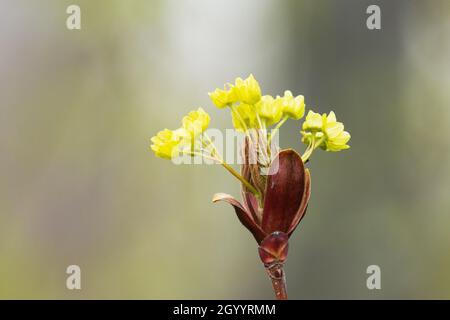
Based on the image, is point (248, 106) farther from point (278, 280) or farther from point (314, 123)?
point (278, 280)

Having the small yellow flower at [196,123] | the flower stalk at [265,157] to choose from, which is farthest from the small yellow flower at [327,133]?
the small yellow flower at [196,123]

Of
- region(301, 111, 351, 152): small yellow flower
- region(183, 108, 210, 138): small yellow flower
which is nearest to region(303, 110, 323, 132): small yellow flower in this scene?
region(301, 111, 351, 152): small yellow flower

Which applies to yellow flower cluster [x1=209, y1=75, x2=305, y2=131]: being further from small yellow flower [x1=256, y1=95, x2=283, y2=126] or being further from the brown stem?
the brown stem

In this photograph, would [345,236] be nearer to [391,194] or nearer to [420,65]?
[391,194]

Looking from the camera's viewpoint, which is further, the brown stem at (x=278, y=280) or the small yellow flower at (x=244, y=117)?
the small yellow flower at (x=244, y=117)

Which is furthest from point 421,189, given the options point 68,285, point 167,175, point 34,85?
point 34,85

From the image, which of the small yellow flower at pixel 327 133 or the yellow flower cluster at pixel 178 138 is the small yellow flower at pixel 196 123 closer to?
the yellow flower cluster at pixel 178 138
